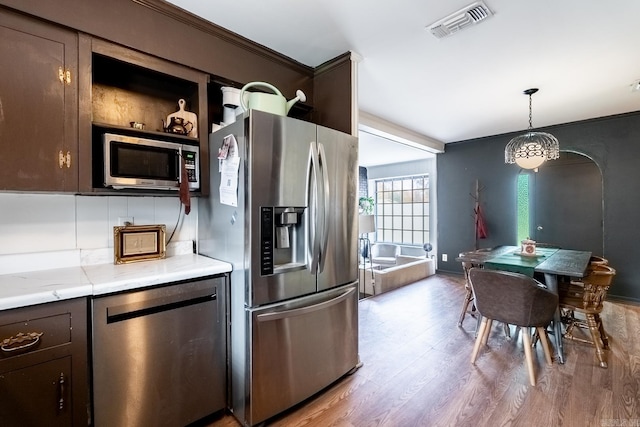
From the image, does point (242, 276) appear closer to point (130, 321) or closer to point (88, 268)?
point (130, 321)

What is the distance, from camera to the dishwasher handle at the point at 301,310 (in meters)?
1.58

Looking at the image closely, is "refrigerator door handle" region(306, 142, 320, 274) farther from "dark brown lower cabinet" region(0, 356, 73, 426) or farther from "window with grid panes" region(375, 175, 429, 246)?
"window with grid panes" region(375, 175, 429, 246)

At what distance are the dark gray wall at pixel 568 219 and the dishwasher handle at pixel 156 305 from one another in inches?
194

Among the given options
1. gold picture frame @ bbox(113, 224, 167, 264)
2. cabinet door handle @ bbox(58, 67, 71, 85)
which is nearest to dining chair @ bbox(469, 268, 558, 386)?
gold picture frame @ bbox(113, 224, 167, 264)

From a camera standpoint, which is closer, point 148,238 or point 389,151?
point 148,238

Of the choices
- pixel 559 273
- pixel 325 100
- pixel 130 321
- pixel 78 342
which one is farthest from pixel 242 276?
pixel 559 273

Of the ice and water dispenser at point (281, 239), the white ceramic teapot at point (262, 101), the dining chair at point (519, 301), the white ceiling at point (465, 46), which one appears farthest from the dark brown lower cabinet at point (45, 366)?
the dining chair at point (519, 301)

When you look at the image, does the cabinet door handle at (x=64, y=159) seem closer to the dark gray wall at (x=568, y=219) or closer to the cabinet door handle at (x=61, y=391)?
the cabinet door handle at (x=61, y=391)

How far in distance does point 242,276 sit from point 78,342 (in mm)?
738

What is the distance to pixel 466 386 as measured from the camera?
2.02 metres

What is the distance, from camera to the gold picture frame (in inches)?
70.2

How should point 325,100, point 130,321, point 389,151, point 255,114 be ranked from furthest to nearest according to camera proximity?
point 389,151 < point 325,100 < point 255,114 < point 130,321

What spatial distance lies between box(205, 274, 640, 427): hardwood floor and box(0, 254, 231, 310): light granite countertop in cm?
93

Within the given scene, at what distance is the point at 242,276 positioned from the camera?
5.21 ft
